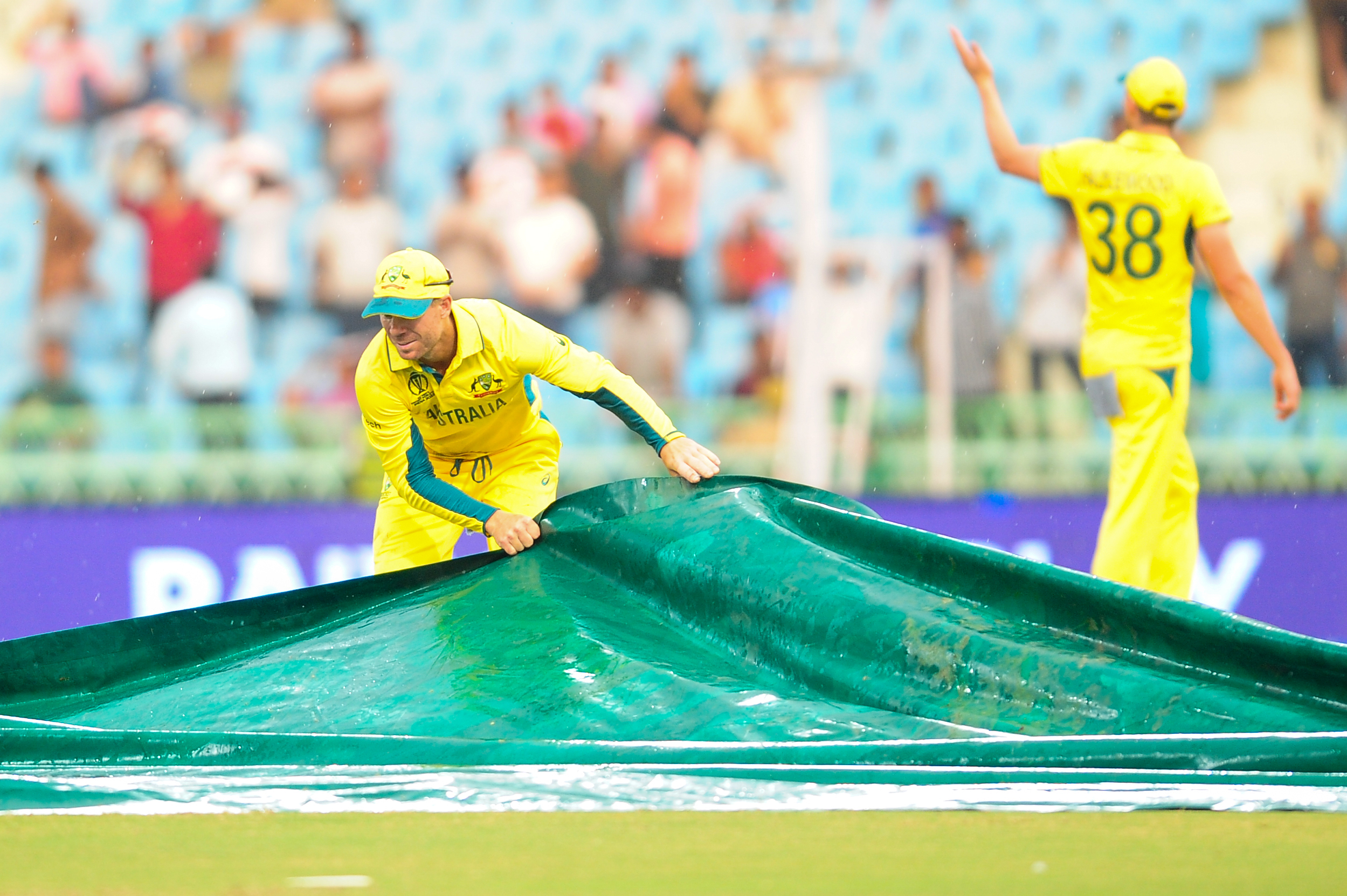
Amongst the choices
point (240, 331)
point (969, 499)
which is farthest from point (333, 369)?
point (969, 499)

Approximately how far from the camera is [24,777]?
10.2ft

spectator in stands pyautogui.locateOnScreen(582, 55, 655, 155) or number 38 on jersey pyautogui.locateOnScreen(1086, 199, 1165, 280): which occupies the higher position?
spectator in stands pyautogui.locateOnScreen(582, 55, 655, 155)

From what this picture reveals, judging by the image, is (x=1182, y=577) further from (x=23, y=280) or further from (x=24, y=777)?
(x=23, y=280)

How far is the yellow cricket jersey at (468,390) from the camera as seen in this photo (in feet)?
15.0

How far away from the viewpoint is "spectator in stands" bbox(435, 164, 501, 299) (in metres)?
8.91

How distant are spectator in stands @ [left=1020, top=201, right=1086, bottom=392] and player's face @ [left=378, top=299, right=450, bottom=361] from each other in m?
5.04

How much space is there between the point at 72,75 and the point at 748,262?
12.9 ft

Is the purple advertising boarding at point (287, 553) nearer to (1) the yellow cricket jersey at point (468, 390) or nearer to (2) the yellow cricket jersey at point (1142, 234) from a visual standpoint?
(2) the yellow cricket jersey at point (1142, 234)

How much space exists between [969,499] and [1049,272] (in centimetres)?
141

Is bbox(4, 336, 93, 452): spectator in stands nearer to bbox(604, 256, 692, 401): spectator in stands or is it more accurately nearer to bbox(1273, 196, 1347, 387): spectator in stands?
bbox(604, 256, 692, 401): spectator in stands

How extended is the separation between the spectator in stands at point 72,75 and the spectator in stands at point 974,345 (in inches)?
190

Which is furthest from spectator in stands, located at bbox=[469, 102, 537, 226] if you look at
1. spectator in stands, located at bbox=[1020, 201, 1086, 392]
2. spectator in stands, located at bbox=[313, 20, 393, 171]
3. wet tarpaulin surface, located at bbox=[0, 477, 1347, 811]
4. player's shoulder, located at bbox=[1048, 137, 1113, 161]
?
wet tarpaulin surface, located at bbox=[0, 477, 1347, 811]

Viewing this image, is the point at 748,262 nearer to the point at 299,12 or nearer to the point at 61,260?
the point at 299,12

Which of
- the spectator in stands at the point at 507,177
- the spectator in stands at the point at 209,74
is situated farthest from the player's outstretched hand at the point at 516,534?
the spectator in stands at the point at 209,74
